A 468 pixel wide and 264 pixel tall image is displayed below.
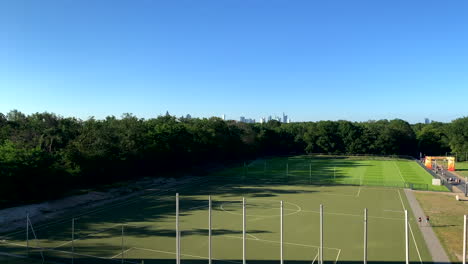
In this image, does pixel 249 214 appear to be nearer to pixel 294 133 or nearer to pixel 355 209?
pixel 355 209

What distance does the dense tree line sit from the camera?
1415 inches

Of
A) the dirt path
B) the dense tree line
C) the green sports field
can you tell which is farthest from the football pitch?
the dense tree line

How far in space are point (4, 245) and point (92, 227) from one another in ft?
20.3

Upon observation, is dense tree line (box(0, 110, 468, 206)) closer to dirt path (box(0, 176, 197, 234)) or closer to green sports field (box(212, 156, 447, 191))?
dirt path (box(0, 176, 197, 234))

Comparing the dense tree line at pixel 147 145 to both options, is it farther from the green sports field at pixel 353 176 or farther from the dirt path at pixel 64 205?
the green sports field at pixel 353 176

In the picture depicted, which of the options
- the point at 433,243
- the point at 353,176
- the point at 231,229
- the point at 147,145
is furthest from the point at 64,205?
the point at 353,176

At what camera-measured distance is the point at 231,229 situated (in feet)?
93.8

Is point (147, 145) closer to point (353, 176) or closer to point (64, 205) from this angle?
point (64, 205)

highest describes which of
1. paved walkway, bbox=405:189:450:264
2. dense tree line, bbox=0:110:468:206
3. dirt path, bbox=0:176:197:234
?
dense tree line, bbox=0:110:468:206

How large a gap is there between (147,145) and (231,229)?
31831 millimetres

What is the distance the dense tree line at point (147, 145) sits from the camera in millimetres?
35938

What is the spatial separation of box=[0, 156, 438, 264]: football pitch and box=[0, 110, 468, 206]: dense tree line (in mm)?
6664

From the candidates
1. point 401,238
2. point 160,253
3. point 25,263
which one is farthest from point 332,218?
point 25,263

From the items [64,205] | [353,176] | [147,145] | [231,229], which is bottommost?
[231,229]
